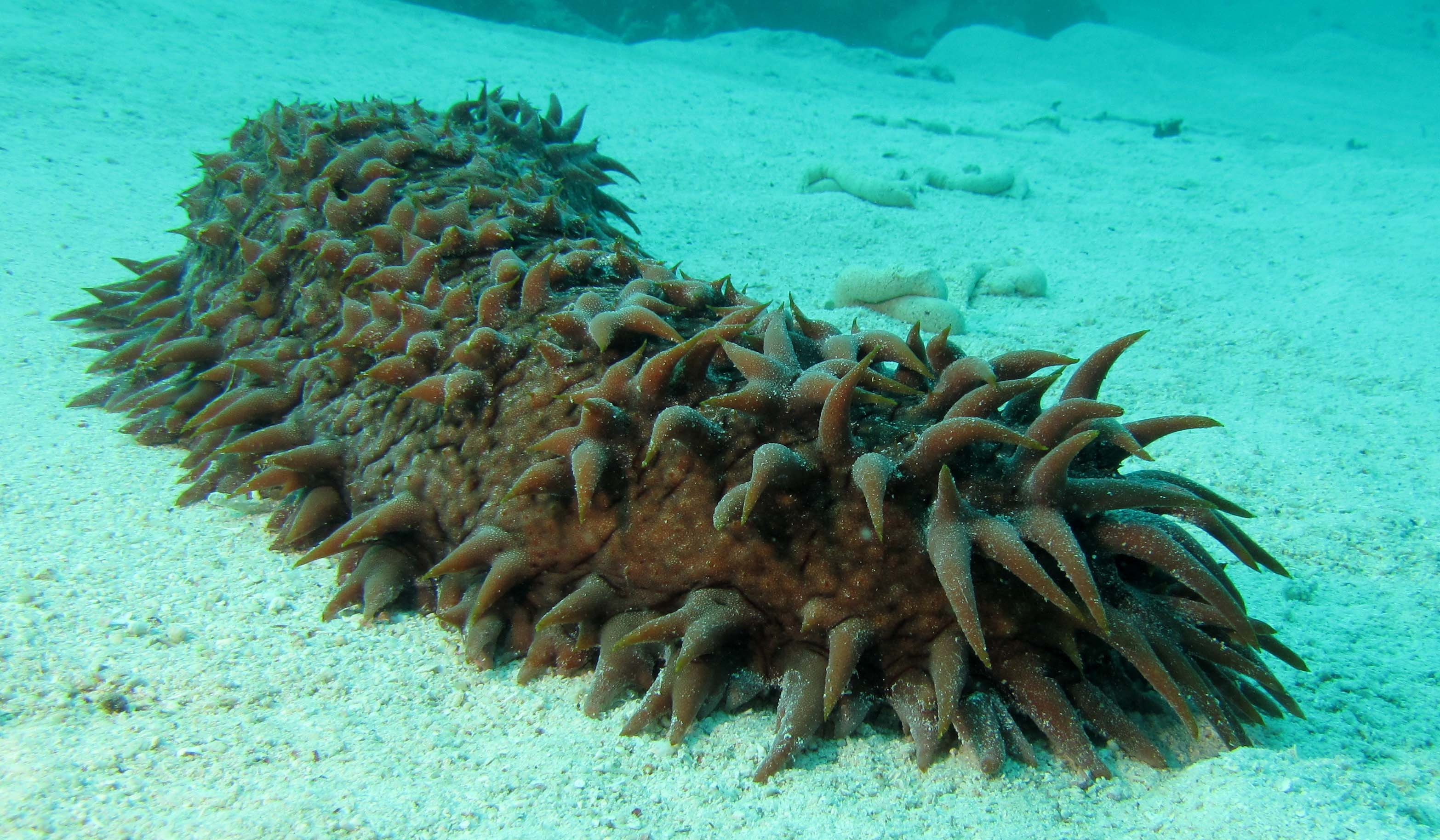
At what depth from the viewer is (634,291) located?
238 cm

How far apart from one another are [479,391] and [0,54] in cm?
917

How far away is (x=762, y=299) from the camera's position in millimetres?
4758

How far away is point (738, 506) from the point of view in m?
1.85

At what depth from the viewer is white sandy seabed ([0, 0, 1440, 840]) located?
1.68 metres

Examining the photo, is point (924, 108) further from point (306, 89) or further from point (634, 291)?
point (634, 291)

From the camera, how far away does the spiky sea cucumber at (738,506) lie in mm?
1751

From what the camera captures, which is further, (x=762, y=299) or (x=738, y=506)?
(x=762, y=299)

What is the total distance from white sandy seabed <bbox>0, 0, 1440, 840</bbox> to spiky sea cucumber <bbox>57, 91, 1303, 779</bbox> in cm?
13

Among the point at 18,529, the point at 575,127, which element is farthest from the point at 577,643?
the point at 575,127

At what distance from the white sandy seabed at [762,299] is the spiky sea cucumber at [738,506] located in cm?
13

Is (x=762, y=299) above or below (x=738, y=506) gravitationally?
below

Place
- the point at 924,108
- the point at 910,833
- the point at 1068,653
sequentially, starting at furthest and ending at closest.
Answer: the point at 924,108, the point at 1068,653, the point at 910,833

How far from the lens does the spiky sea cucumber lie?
5.74ft

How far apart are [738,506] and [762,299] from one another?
3066mm
